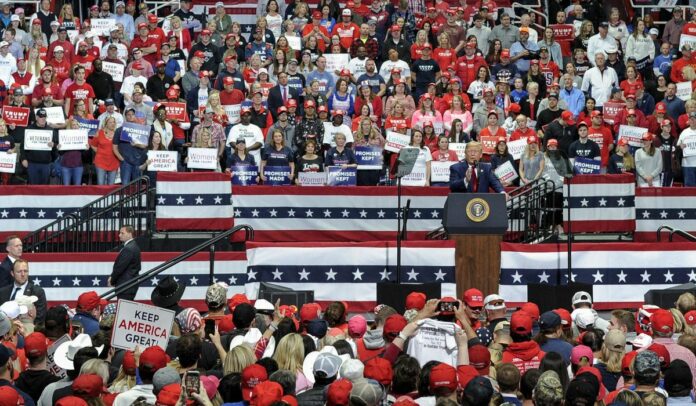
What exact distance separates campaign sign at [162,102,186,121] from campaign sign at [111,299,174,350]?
15.3 meters

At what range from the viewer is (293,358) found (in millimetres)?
12992

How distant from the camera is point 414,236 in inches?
1058

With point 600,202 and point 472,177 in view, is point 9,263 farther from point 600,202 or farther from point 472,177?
point 600,202

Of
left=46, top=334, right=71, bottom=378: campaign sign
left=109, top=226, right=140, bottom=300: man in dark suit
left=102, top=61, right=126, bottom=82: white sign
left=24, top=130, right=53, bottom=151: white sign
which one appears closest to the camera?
left=46, top=334, right=71, bottom=378: campaign sign

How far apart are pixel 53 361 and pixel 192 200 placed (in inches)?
456

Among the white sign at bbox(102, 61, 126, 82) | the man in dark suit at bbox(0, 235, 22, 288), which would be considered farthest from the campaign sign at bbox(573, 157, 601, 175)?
the man in dark suit at bbox(0, 235, 22, 288)

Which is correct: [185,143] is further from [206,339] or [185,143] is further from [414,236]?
[206,339]

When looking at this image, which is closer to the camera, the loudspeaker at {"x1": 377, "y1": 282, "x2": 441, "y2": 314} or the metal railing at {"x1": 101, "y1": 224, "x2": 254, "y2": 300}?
the loudspeaker at {"x1": 377, "y1": 282, "x2": 441, "y2": 314}

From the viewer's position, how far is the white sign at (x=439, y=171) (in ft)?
90.6

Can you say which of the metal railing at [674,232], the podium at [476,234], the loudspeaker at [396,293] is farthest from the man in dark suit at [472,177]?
the metal railing at [674,232]

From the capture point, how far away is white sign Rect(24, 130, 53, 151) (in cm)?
2825

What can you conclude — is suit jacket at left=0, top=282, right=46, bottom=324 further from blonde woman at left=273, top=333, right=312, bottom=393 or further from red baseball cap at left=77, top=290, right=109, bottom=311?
blonde woman at left=273, top=333, right=312, bottom=393

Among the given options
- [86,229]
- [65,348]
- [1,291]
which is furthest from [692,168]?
[65,348]

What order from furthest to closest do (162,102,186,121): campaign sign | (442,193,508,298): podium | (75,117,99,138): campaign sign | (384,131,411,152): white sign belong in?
(162,102,186,121): campaign sign < (75,117,99,138): campaign sign < (384,131,411,152): white sign < (442,193,508,298): podium
